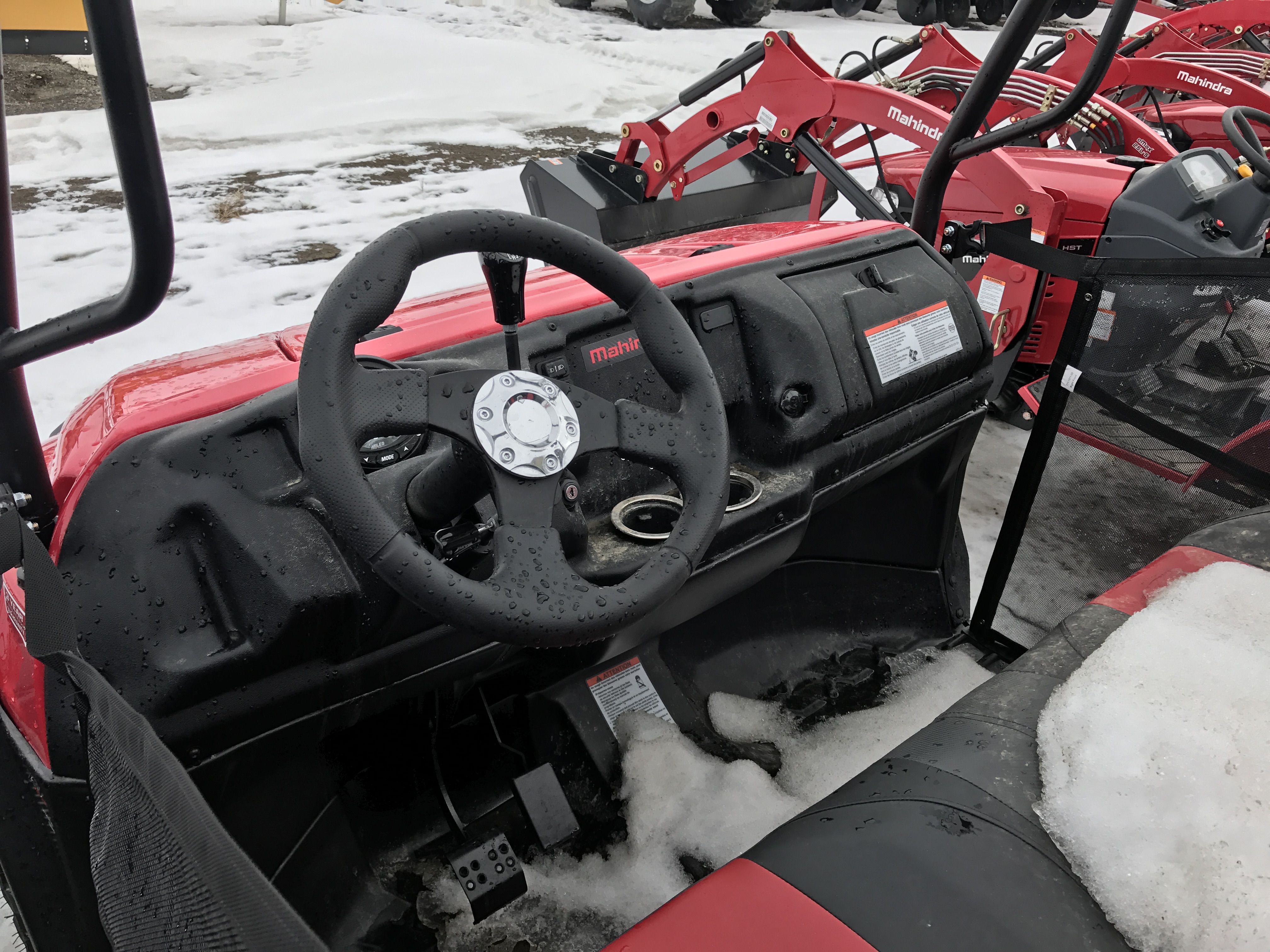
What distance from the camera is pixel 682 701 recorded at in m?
2.12

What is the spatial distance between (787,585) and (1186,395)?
104 centimetres

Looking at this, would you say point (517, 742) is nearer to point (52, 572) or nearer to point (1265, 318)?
point (52, 572)

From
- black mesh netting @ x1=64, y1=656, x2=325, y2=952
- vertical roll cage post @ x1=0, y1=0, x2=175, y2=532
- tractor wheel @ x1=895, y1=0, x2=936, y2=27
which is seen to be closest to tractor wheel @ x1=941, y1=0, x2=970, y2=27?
tractor wheel @ x1=895, y1=0, x2=936, y2=27

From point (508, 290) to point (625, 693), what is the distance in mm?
1198

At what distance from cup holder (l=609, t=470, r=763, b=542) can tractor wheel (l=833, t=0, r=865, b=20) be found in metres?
13.2

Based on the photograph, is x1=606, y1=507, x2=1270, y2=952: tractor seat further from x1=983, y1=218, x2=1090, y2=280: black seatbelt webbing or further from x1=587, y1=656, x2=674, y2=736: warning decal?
x1=983, y1=218, x2=1090, y2=280: black seatbelt webbing

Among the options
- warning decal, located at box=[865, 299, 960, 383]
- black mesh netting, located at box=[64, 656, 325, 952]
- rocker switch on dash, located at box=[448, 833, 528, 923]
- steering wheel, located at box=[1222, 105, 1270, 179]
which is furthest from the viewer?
steering wheel, located at box=[1222, 105, 1270, 179]

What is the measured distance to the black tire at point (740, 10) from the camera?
11.2 metres

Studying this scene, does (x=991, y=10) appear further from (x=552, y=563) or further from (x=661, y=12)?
(x=552, y=563)

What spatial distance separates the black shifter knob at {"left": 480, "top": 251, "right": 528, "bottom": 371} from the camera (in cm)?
109

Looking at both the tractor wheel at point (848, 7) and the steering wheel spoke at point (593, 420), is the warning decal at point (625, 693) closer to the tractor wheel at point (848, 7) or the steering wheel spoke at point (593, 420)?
the steering wheel spoke at point (593, 420)

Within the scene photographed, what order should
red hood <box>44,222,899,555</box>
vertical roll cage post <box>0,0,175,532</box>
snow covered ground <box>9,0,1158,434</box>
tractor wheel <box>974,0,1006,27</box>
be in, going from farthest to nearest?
1. tractor wheel <box>974,0,1006,27</box>
2. snow covered ground <box>9,0,1158,434</box>
3. red hood <box>44,222,899,555</box>
4. vertical roll cage post <box>0,0,175,532</box>

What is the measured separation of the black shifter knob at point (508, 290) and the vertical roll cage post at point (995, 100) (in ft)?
4.75

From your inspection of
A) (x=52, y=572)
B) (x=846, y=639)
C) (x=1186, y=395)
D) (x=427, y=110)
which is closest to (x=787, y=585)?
(x=846, y=639)
